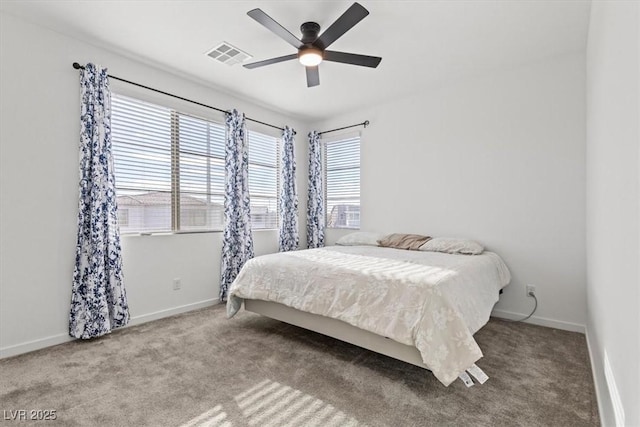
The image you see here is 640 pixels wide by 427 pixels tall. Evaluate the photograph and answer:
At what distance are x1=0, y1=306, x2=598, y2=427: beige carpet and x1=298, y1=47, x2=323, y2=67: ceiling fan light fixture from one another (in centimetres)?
242

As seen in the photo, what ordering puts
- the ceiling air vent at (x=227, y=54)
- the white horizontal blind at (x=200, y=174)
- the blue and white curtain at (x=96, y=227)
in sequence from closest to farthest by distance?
the blue and white curtain at (x=96, y=227)
the ceiling air vent at (x=227, y=54)
the white horizontal blind at (x=200, y=174)

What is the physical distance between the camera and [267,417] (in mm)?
1692

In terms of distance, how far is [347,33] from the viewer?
2.69 m

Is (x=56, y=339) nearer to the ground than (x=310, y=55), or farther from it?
nearer to the ground

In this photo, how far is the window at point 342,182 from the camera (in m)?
4.79

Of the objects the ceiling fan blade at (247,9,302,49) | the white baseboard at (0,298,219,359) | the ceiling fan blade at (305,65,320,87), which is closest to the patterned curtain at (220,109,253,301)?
the white baseboard at (0,298,219,359)

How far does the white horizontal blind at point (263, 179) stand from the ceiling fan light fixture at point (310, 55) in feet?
6.62

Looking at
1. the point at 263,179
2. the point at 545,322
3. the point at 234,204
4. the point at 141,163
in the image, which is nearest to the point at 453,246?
the point at 545,322

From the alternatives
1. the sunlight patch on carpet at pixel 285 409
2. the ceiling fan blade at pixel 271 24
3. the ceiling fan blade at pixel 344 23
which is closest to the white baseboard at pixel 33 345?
the sunlight patch on carpet at pixel 285 409

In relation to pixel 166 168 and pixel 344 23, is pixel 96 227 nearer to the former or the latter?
pixel 166 168

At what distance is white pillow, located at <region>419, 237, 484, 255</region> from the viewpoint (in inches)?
126

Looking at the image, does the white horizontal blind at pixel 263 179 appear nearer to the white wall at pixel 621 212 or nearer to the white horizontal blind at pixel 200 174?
the white horizontal blind at pixel 200 174

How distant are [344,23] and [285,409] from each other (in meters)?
2.51

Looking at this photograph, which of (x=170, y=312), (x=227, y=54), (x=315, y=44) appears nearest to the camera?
(x=315, y=44)
